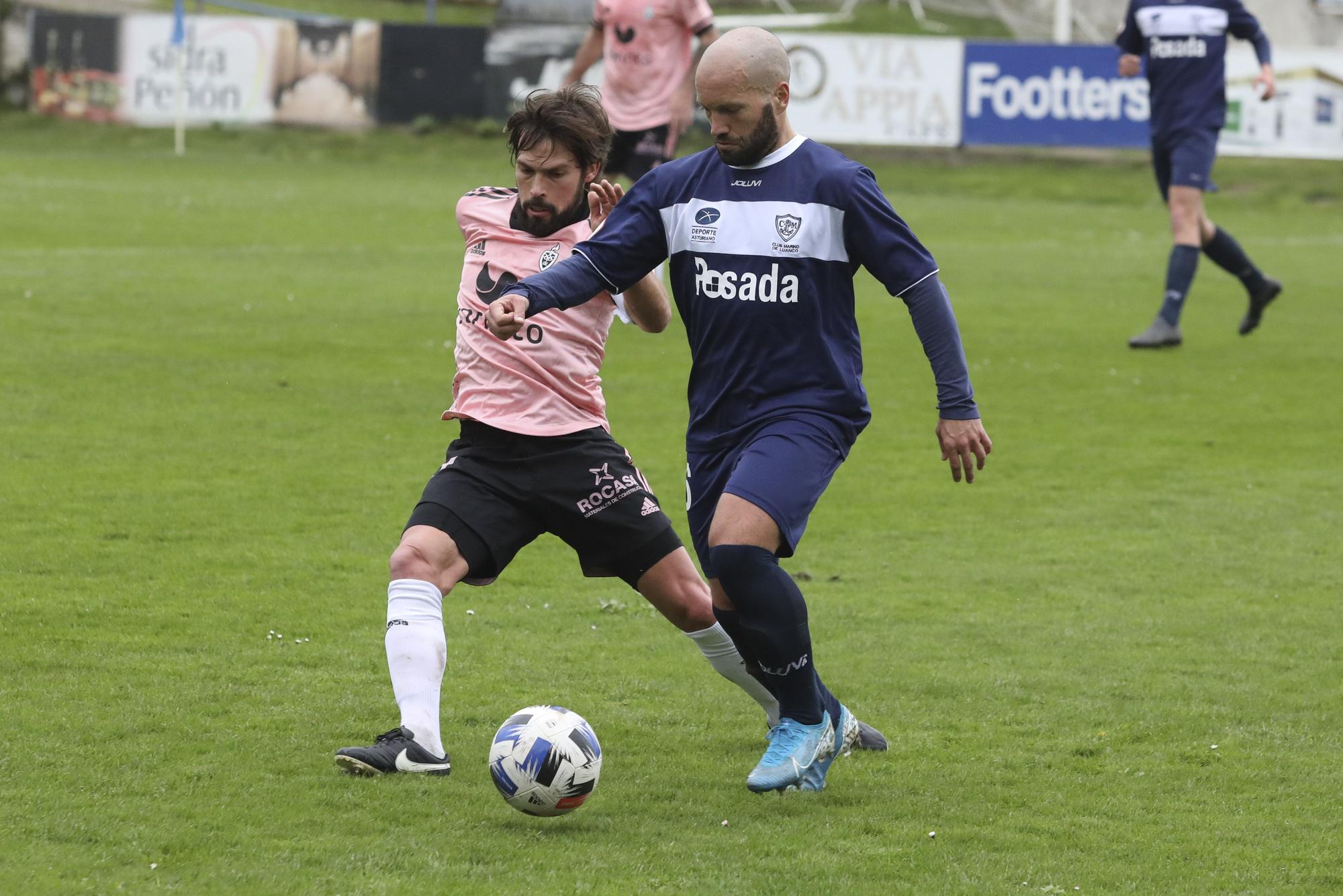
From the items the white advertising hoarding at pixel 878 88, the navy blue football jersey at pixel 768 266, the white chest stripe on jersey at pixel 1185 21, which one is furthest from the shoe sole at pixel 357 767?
the white advertising hoarding at pixel 878 88

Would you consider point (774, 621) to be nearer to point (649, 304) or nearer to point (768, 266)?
point (768, 266)

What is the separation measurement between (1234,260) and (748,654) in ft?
30.2

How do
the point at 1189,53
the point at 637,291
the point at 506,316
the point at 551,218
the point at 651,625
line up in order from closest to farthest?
1. the point at 506,316
2. the point at 637,291
3. the point at 551,218
4. the point at 651,625
5. the point at 1189,53

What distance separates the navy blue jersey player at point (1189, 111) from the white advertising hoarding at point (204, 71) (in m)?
19.2

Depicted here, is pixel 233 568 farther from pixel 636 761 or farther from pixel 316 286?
pixel 316 286

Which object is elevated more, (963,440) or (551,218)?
(551,218)

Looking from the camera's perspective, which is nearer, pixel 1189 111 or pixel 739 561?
pixel 739 561

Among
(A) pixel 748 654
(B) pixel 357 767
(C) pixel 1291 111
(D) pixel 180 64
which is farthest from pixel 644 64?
(D) pixel 180 64

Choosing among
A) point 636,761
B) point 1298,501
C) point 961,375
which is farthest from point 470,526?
point 1298,501

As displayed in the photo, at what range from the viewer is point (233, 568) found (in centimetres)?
700

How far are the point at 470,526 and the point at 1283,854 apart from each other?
7.23ft

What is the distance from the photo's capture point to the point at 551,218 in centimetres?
537

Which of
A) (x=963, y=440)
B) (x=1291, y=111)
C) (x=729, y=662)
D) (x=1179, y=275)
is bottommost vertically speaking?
(x=1291, y=111)

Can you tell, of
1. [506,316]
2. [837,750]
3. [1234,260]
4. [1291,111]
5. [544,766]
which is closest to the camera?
[544,766]
